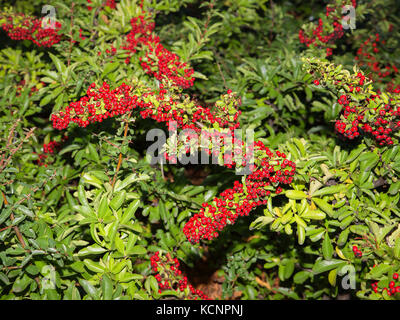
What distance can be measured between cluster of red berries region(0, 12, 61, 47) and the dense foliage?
16 mm

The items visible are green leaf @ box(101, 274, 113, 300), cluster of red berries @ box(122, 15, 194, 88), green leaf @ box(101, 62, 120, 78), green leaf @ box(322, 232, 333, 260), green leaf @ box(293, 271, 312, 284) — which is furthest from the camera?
green leaf @ box(293, 271, 312, 284)

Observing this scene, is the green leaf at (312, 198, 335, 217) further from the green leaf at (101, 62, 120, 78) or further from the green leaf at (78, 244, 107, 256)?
the green leaf at (101, 62, 120, 78)

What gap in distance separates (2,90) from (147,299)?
2.09m

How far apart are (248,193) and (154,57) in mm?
1193

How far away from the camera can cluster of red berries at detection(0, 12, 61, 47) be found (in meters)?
2.61

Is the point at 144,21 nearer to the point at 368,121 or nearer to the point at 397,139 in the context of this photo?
the point at 368,121

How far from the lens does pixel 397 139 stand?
6.59ft

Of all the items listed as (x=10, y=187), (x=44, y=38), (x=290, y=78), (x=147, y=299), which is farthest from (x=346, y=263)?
(x=44, y=38)

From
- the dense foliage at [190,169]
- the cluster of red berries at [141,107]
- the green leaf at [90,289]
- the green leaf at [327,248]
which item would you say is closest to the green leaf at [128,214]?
the dense foliage at [190,169]

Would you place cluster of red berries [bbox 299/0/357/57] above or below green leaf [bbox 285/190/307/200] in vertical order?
above

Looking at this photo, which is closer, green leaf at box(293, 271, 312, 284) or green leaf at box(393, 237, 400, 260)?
green leaf at box(393, 237, 400, 260)

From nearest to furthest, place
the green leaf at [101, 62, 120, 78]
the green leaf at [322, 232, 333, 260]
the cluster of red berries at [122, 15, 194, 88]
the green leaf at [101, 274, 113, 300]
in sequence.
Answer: the green leaf at [101, 274, 113, 300] → the green leaf at [322, 232, 333, 260] → the cluster of red berries at [122, 15, 194, 88] → the green leaf at [101, 62, 120, 78]

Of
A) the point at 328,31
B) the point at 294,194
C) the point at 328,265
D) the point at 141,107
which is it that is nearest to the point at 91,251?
the point at 141,107

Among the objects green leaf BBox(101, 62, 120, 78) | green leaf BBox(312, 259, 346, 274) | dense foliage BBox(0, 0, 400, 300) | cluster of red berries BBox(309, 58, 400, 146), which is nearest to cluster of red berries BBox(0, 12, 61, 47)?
dense foliage BBox(0, 0, 400, 300)
